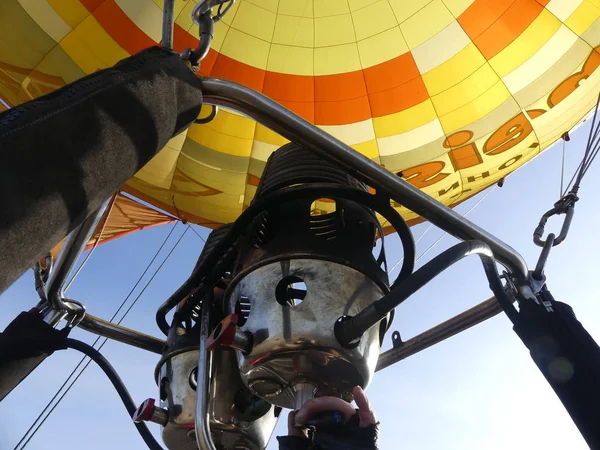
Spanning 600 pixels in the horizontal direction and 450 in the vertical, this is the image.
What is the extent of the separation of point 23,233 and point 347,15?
232cm

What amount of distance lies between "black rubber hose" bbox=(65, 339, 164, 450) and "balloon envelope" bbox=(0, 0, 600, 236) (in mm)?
1537

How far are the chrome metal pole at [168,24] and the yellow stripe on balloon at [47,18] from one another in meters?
1.89

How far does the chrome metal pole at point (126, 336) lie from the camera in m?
1.46

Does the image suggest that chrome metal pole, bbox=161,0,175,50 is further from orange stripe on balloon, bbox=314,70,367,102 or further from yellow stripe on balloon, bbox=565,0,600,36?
yellow stripe on balloon, bbox=565,0,600,36

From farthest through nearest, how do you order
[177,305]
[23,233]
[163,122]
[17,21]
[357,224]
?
[17,21] → [177,305] → [357,224] → [163,122] → [23,233]

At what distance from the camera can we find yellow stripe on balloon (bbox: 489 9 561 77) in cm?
257

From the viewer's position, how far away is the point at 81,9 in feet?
8.33

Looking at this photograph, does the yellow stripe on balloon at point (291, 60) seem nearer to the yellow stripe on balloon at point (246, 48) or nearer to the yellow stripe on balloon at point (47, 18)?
the yellow stripe on balloon at point (246, 48)

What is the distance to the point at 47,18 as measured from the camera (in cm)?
249

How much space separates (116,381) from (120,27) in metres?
1.90

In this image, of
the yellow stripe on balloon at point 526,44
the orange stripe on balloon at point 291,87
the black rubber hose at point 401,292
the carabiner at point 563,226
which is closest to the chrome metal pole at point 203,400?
the black rubber hose at point 401,292

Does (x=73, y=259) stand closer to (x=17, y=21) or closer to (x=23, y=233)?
(x=23, y=233)

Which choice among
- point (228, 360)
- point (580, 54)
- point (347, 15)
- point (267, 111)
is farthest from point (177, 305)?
point (580, 54)

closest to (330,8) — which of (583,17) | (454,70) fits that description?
(454,70)
